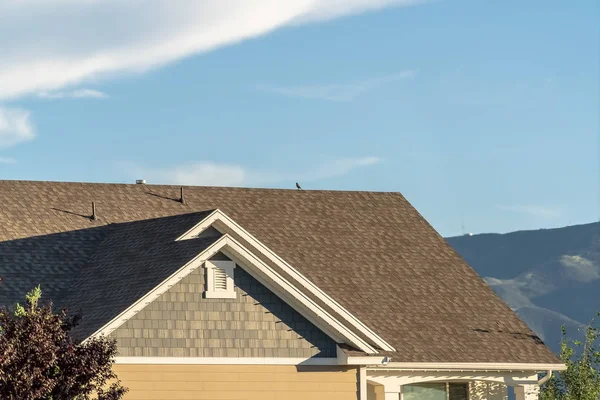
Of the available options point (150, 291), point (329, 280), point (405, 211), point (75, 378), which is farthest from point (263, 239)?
point (75, 378)

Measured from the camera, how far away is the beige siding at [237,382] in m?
29.6

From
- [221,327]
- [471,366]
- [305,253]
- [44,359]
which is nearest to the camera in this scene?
[44,359]

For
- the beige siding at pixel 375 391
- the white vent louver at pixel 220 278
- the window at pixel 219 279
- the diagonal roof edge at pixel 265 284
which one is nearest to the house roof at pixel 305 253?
the diagonal roof edge at pixel 265 284

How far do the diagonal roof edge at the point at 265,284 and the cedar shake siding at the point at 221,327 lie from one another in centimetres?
21

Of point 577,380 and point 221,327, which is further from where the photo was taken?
point 577,380

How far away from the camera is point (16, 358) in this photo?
23.3 m

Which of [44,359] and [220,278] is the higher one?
[220,278]

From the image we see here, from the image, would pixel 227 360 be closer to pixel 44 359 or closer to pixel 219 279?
pixel 219 279

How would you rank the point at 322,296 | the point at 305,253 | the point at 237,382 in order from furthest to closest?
1. the point at 305,253
2. the point at 322,296
3. the point at 237,382

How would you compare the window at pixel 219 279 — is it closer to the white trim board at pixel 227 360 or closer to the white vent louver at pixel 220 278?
the white vent louver at pixel 220 278


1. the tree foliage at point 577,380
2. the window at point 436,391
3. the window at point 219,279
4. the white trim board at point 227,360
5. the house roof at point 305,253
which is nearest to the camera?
the white trim board at point 227,360

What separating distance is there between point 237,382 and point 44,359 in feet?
25.6

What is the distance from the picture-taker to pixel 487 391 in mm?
35344

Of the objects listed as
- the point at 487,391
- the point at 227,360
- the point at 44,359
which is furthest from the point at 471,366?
the point at 44,359
